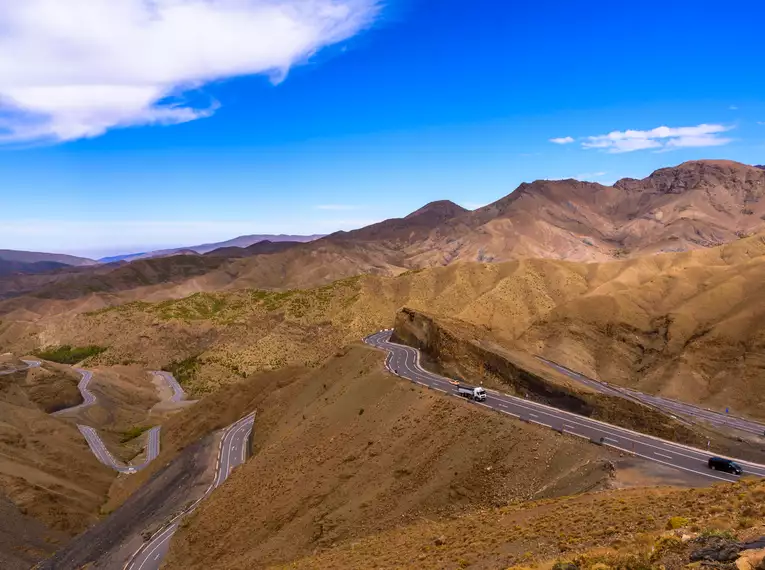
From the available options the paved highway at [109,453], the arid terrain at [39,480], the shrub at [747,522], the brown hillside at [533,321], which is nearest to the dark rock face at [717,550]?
the shrub at [747,522]

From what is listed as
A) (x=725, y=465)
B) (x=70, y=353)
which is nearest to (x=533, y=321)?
(x=725, y=465)

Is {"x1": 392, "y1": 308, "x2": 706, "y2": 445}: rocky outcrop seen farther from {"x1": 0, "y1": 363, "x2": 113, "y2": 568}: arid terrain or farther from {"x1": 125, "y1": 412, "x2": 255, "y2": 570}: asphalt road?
{"x1": 0, "y1": 363, "x2": 113, "y2": 568}: arid terrain

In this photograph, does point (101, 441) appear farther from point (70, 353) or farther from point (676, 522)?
point (676, 522)

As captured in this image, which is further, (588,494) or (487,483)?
(487,483)

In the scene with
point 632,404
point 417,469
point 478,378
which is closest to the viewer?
point 417,469

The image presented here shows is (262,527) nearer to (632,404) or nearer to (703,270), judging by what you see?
(632,404)

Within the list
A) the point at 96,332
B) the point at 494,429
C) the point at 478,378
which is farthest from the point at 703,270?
the point at 96,332
